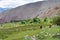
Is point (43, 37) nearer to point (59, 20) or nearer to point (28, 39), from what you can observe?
point (28, 39)

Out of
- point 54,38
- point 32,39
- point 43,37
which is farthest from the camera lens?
point 43,37

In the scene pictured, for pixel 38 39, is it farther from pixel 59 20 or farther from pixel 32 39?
pixel 59 20

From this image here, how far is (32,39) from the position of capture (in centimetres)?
3206

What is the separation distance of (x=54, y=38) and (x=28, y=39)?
4.11 metres

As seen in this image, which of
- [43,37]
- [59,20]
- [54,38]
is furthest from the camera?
[59,20]

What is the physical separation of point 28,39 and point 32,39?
0.58m

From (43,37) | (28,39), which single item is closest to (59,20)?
(43,37)

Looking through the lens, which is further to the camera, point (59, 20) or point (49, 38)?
point (59, 20)

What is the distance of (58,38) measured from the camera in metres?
33.6

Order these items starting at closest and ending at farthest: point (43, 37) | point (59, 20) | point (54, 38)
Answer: point (54, 38) → point (43, 37) → point (59, 20)

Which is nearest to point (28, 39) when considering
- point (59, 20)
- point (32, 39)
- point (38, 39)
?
point (32, 39)

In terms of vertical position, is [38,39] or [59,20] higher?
[38,39]

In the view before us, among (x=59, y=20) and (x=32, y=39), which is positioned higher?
(x=32, y=39)

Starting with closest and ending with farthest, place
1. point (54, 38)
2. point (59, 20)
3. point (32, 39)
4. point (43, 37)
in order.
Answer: point (32, 39) < point (54, 38) < point (43, 37) < point (59, 20)
